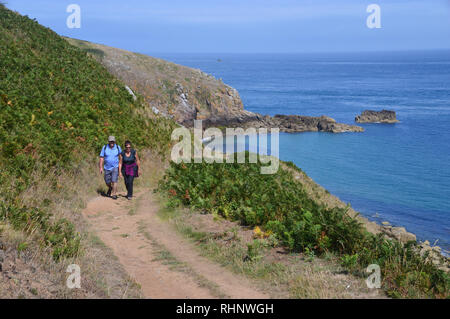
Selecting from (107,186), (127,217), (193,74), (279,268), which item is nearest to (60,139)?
(107,186)

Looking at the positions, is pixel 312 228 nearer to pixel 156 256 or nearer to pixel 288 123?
pixel 156 256

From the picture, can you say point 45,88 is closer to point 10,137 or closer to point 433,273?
point 10,137

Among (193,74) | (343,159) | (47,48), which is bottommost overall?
(343,159)

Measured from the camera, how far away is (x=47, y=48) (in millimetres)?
29984

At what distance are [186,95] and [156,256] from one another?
217 feet

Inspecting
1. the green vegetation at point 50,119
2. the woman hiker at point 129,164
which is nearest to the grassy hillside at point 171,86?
the green vegetation at point 50,119

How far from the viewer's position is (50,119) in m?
18.1

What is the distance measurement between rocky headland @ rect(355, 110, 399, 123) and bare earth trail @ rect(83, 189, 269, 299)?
83.1 metres

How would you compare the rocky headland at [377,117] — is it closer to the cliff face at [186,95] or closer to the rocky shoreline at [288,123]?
the rocky shoreline at [288,123]

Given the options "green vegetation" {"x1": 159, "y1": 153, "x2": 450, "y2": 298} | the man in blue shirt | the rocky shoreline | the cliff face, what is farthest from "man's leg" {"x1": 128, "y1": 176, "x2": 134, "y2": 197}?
the rocky shoreline

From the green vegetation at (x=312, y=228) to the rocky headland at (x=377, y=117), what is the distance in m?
81.4

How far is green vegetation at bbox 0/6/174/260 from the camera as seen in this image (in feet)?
30.2

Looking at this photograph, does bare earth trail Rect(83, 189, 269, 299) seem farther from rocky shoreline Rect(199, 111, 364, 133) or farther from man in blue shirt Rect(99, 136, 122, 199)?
rocky shoreline Rect(199, 111, 364, 133)
